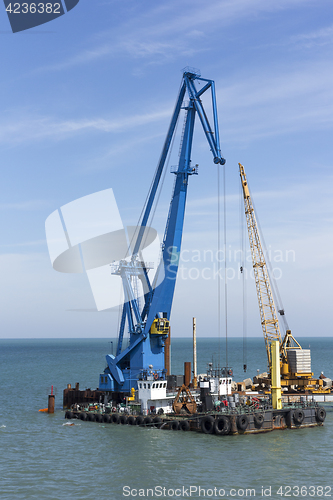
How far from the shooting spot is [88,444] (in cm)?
4347

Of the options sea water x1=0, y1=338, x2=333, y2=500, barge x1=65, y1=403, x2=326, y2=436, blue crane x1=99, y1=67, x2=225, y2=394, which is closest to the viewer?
sea water x1=0, y1=338, x2=333, y2=500

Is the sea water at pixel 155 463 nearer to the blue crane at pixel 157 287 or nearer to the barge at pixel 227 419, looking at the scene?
the barge at pixel 227 419

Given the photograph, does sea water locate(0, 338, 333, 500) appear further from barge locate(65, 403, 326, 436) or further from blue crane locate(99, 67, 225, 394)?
blue crane locate(99, 67, 225, 394)

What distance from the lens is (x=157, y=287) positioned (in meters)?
59.9

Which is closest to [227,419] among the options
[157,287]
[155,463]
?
[155,463]

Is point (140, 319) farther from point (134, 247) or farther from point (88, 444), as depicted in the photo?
point (88, 444)

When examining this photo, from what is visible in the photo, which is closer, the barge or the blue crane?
the barge

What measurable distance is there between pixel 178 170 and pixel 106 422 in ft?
89.5

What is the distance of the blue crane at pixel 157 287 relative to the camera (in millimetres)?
59469

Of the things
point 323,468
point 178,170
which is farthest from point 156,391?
point 178,170

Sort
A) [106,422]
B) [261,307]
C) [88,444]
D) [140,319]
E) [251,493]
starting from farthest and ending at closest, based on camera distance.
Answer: [261,307]
[140,319]
[106,422]
[88,444]
[251,493]

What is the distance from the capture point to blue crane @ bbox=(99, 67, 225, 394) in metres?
59.5

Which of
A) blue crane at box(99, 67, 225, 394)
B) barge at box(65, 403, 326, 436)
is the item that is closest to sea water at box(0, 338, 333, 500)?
barge at box(65, 403, 326, 436)

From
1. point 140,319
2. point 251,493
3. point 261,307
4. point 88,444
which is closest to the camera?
point 251,493
